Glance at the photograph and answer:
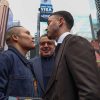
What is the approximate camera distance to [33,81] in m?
3.28

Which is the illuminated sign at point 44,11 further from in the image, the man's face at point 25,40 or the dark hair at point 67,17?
the dark hair at point 67,17

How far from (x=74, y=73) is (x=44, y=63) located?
67.3 inches

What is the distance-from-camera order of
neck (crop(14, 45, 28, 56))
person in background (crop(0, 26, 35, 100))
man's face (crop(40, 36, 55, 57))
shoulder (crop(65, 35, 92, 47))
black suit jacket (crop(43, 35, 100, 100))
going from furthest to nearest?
1. man's face (crop(40, 36, 55, 57))
2. neck (crop(14, 45, 28, 56))
3. person in background (crop(0, 26, 35, 100))
4. shoulder (crop(65, 35, 92, 47))
5. black suit jacket (crop(43, 35, 100, 100))

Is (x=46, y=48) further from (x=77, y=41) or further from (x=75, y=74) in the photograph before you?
(x=75, y=74)

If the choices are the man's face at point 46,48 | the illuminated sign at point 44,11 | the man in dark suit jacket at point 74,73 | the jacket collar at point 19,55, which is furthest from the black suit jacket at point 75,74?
the illuminated sign at point 44,11

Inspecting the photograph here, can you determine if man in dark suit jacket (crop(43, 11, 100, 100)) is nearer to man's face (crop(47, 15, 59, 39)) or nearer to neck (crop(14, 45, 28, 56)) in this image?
man's face (crop(47, 15, 59, 39))

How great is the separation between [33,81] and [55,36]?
1.89 feet

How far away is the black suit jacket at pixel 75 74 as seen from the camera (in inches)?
100.0

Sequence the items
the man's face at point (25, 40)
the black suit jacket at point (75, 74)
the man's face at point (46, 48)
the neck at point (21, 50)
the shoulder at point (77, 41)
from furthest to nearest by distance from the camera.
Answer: the man's face at point (46, 48)
the man's face at point (25, 40)
the neck at point (21, 50)
the shoulder at point (77, 41)
the black suit jacket at point (75, 74)

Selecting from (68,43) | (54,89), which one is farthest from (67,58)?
(54,89)

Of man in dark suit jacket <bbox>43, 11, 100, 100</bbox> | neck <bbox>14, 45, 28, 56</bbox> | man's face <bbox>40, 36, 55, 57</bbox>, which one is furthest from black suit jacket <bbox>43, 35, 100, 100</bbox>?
man's face <bbox>40, 36, 55, 57</bbox>

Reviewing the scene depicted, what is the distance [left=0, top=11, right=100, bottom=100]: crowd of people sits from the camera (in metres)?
2.59

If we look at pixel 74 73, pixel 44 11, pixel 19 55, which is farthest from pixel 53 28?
Answer: pixel 44 11

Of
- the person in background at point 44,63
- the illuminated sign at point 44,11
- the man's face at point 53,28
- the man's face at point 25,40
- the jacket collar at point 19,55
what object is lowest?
the person in background at point 44,63
